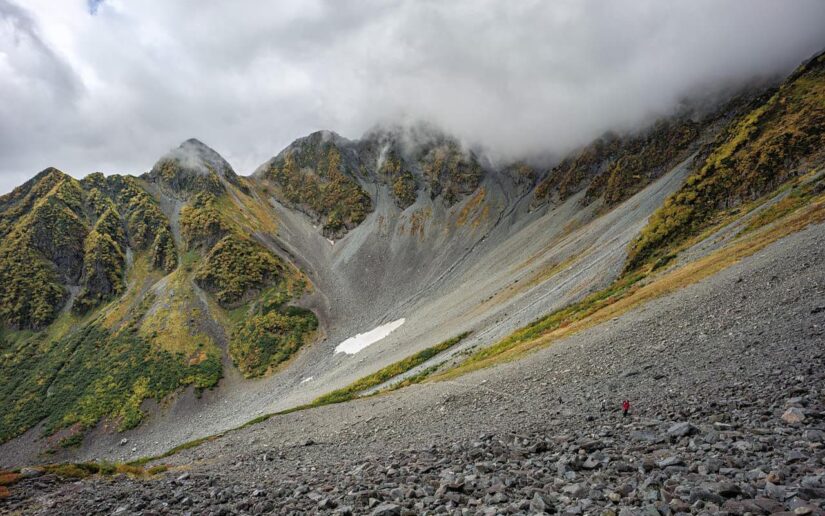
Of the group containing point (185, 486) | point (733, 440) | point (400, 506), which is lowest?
point (733, 440)

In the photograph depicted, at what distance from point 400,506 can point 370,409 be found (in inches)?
993

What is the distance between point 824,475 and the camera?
6.51 meters

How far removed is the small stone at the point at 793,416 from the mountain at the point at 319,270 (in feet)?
102

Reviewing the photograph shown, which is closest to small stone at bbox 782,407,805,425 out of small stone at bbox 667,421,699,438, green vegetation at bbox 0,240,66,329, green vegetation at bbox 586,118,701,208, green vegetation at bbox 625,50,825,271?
small stone at bbox 667,421,699,438

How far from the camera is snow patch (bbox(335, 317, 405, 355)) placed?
9689cm

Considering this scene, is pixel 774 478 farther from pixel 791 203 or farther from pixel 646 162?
pixel 646 162

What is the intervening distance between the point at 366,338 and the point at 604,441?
93.6m

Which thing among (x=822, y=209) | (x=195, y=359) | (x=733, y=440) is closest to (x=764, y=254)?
(x=822, y=209)

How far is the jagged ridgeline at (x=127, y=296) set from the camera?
99.0 meters

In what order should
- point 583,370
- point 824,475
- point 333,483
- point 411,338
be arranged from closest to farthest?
point 824,475, point 333,483, point 583,370, point 411,338

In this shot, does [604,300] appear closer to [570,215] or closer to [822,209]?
[822,209]

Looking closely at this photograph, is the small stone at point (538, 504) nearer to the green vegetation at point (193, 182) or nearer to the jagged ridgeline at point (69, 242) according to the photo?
the jagged ridgeline at point (69, 242)

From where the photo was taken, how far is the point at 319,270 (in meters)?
161

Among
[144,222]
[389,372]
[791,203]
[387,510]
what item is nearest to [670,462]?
[387,510]
